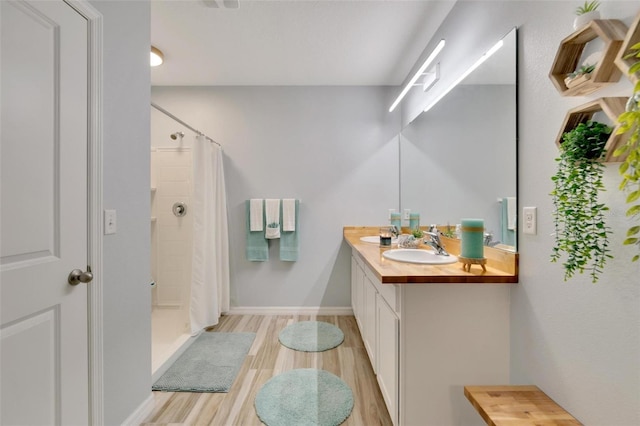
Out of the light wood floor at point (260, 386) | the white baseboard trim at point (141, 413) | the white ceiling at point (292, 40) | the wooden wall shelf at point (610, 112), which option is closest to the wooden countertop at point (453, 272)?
the wooden wall shelf at point (610, 112)

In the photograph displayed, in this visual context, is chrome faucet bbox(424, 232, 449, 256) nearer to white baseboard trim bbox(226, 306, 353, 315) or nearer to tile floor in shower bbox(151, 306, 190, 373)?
white baseboard trim bbox(226, 306, 353, 315)

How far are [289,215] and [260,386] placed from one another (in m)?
1.62

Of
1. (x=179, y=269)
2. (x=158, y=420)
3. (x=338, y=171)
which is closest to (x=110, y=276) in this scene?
(x=158, y=420)

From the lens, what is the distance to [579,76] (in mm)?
885

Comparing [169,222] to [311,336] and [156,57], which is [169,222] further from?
[311,336]

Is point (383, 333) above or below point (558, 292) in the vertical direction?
below

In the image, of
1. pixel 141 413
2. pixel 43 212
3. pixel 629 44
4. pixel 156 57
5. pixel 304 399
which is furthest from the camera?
pixel 156 57

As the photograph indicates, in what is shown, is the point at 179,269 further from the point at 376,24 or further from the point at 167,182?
the point at 376,24

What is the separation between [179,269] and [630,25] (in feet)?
12.0

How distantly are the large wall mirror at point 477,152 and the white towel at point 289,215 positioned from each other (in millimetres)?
1299

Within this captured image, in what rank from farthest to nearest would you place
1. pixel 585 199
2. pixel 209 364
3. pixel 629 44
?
pixel 209 364 → pixel 585 199 → pixel 629 44

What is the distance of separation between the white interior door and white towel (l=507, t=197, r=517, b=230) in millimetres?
1883

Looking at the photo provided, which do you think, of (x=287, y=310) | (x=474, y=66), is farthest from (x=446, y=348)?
(x=287, y=310)

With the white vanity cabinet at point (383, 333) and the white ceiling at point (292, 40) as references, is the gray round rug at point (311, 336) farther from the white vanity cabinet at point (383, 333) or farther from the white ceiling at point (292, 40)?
the white ceiling at point (292, 40)
